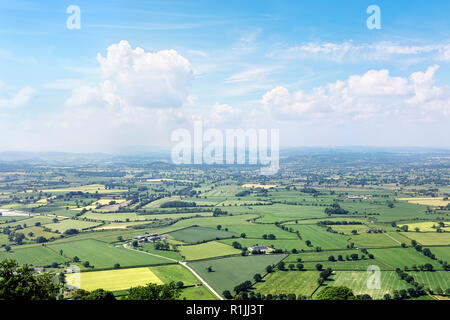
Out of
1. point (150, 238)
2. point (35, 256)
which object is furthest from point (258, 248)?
point (35, 256)

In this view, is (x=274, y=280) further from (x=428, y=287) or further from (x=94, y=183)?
(x=94, y=183)

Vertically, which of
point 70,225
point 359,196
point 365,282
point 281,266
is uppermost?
point 359,196

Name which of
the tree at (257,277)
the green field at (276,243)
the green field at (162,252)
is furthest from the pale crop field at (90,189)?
the tree at (257,277)

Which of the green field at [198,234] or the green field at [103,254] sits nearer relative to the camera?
the green field at [103,254]

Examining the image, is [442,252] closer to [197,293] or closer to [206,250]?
[206,250]

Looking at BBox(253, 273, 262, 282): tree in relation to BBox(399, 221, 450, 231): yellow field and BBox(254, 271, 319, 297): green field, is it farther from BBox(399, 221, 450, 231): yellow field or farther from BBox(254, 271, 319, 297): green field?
BBox(399, 221, 450, 231): yellow field

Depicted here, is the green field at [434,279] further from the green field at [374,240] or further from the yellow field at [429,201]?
the yellow field at [429,201]
